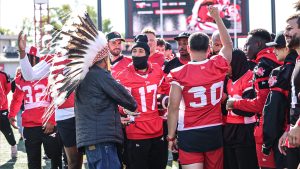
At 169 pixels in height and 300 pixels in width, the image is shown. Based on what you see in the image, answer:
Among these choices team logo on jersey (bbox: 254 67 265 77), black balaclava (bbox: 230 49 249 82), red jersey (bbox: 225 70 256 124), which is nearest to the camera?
team logo on jersey (bbox: 254 67 265 77)

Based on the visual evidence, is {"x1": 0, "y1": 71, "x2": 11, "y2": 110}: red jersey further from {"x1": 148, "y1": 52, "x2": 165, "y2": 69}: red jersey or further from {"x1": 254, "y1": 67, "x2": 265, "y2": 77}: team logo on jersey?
{"x1": 254, "y1": 67, "x2": 265, "y2": 77}: team logo on jersey

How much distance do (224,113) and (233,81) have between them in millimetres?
493

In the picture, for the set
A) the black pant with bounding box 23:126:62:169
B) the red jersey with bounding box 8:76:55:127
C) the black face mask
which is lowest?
the black pant with bounding box 23:126:62:169

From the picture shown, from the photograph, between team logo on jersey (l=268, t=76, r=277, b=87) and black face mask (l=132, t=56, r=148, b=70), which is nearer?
team logo on jersey (l=268, t=76, r=277, b=87)

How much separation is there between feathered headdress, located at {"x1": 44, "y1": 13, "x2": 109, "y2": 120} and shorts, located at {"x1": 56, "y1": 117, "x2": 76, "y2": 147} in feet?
4.73

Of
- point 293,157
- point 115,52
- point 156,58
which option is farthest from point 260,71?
point 156,58

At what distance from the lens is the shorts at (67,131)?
6672 millimetres

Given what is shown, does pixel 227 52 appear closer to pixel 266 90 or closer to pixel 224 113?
pixel 266 90

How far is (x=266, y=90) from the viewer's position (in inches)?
213

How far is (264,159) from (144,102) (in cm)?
164

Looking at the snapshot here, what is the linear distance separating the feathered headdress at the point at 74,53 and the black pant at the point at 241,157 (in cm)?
184

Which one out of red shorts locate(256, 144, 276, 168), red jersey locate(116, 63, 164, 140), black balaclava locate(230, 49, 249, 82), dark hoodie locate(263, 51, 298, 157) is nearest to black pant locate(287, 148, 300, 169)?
dark hoodie locate(263, 51, 298, 157)

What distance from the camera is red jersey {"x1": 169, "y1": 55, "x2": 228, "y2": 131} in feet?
17.9

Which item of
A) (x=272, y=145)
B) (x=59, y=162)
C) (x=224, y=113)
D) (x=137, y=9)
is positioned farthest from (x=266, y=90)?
(x=137, y=9)
